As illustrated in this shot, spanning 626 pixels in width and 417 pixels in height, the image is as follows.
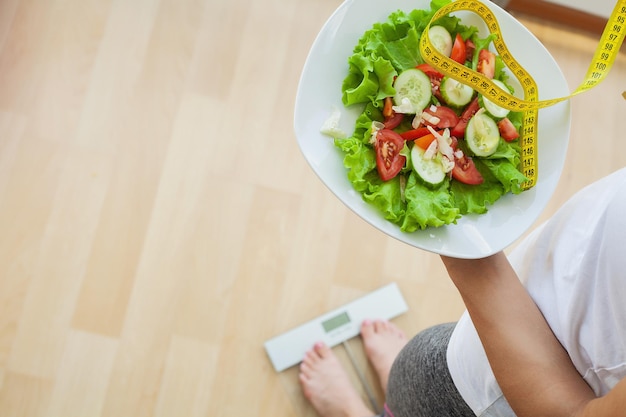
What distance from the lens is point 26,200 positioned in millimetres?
1733

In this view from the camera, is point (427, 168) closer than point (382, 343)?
Yes

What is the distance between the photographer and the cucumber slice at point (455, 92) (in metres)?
1.03

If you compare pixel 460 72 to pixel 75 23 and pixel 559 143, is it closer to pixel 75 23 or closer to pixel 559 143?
pixel 559 143

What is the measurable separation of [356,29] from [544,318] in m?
0.54

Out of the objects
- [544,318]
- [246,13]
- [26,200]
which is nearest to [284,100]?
[246,13]

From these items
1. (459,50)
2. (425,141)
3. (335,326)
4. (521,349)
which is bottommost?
(335,326)

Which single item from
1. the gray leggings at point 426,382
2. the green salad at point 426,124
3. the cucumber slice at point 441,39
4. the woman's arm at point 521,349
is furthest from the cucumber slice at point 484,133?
the gray leggings at point 426,382

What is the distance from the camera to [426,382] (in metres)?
1.07

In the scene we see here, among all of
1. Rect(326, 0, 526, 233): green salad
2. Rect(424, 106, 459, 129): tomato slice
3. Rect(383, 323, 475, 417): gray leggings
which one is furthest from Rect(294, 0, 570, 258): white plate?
Rect(383, 323, 475, 417): gray leggings

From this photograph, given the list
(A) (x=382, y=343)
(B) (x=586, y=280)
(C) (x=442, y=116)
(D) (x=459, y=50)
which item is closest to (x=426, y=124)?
(C) (x=442, y=116)

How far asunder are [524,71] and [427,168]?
23 cm

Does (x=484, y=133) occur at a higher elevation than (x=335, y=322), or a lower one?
higher

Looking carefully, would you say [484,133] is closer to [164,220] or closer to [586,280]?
[586,280]

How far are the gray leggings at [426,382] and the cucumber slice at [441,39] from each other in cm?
51
